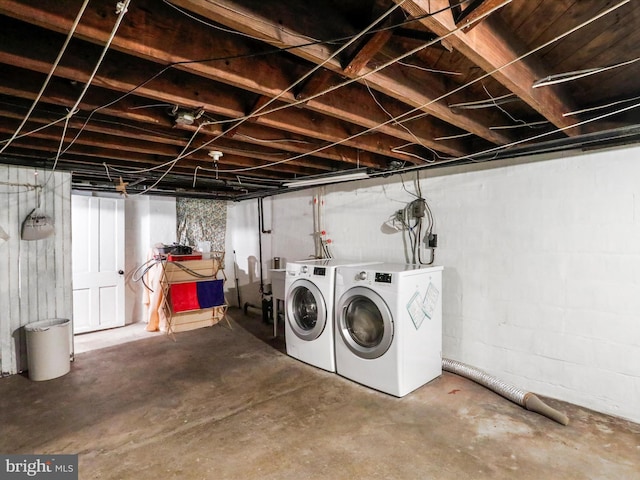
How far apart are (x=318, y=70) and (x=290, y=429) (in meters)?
2.21

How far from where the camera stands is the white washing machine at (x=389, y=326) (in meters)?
2.59

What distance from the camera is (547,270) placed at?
2.58m

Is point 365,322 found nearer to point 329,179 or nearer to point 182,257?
point 329,179

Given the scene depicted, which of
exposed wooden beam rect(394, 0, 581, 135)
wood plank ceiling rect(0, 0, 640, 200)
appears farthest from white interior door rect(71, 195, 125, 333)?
exposed wooden beam rect(394, 0, 581, 135)

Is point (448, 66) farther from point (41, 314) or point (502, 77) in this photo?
point (41, 314)

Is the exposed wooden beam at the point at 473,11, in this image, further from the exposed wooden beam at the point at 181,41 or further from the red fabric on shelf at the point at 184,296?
the red fabric on shelf at the point at 184,296

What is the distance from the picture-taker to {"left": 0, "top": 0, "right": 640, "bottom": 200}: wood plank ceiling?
4.07 feet

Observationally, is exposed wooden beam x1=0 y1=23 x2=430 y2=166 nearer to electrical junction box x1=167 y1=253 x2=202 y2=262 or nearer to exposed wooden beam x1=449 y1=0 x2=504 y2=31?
exposed wooden beam x1=449 y1=0 x2=504 y2=31

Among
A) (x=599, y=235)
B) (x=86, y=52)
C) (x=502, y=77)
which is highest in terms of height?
(x=86, y=52)

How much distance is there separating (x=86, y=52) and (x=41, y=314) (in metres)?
2.87

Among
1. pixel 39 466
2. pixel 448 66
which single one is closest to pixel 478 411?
pixel 448 66

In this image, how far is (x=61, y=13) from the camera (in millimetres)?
1152

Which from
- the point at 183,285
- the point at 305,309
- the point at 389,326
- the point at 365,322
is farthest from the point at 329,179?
the point at 183,285

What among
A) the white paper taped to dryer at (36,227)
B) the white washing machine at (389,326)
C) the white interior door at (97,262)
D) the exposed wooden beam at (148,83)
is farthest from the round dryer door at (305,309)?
the white interior door at (97,262)
